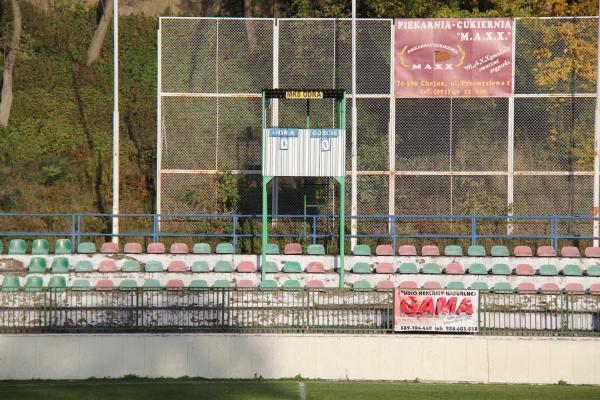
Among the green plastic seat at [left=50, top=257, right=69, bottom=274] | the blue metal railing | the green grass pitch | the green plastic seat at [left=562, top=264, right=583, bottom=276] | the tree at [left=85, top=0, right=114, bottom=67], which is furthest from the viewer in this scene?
the tree at [left=85, top=0, right=114, bottom=67]

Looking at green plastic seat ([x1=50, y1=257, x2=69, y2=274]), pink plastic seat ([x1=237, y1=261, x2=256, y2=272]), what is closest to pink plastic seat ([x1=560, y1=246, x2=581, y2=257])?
pink plastic seat ([x1=237, y1=261, x2=256, y2=272])

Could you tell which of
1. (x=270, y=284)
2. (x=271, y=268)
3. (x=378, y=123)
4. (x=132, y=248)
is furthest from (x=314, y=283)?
(x=378, y=123)

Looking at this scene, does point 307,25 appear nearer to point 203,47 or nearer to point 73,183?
point 203,47

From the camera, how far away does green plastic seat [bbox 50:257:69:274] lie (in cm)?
2875

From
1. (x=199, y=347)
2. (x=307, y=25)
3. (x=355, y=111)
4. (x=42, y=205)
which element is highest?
(x=307, y=25)

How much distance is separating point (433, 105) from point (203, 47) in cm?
627

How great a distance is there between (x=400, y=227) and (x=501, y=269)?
11.9 feet

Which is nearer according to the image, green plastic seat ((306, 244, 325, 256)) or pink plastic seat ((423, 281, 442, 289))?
pink plastic seat ((423, 281, 442, 289))

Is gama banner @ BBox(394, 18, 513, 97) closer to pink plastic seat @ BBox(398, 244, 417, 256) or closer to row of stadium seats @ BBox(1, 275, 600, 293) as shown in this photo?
pink plastic seat @ BBox(398, 244, 417, 256)

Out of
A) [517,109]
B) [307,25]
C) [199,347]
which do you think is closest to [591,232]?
[517,109]

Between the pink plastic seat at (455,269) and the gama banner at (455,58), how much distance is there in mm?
4938

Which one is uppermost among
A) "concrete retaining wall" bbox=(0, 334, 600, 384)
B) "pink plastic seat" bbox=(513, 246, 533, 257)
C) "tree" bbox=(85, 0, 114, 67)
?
"tree" bbox=(85, 0, 114, 67)

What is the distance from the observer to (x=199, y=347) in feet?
71.7

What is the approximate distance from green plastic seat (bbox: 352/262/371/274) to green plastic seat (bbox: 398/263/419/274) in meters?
0.78
